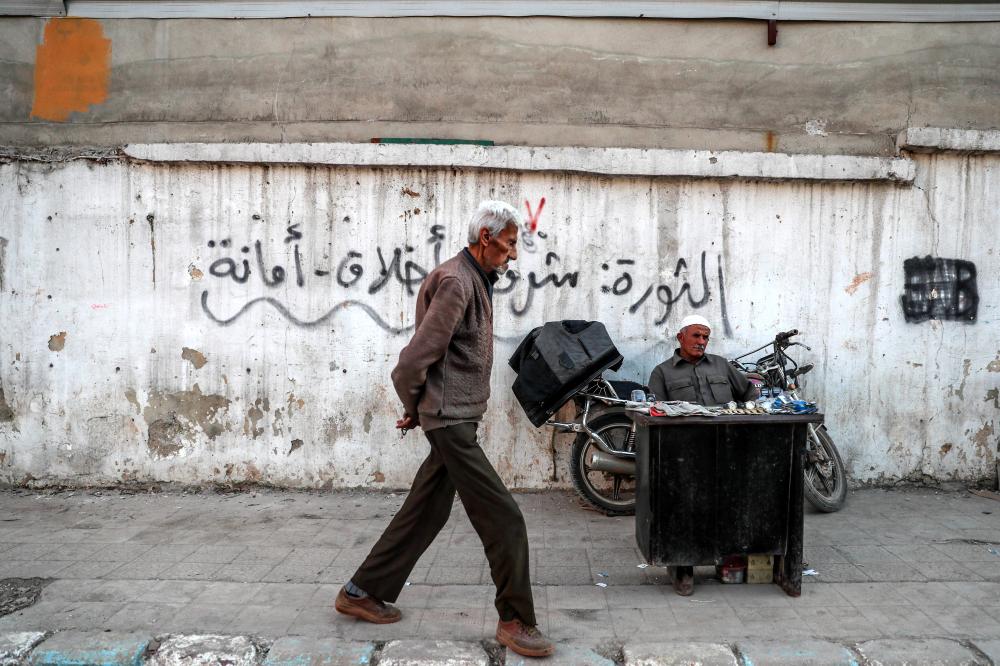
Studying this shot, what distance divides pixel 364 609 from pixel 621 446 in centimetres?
266

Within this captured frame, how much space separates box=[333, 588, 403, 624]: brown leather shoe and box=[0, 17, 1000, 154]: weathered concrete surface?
393cm

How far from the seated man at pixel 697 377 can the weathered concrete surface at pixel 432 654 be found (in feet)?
7.82

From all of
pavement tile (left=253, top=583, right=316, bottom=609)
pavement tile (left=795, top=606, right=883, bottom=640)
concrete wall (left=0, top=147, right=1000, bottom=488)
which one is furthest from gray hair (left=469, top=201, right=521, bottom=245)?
concrete wall (left=0, top=147, right=1000, bottom=488)

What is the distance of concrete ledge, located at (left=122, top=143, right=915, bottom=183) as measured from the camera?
5.92 m

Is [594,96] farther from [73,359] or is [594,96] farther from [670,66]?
[73,359]

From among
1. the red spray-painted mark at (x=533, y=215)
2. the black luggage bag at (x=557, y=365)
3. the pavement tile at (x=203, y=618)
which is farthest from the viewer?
the red spray-painted mark at (x=533, y=215)

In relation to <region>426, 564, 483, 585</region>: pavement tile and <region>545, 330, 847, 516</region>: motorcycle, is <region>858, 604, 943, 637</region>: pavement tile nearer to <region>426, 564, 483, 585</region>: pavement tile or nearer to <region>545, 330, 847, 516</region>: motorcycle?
<region>545, 330, 847, 516</region>: motorcycle

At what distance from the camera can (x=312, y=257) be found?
19.9 feet

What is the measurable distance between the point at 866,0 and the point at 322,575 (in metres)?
6.28

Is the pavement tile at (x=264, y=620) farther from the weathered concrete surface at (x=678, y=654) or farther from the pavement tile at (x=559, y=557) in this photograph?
the weathered concrete surface at (x=678, y=654)

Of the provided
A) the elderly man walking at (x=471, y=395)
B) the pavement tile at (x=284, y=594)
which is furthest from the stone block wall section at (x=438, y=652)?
the pavement tile at (x=284, y=594)

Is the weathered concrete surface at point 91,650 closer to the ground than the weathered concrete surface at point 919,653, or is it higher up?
closer to the ground

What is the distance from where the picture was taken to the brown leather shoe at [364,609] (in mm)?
3617

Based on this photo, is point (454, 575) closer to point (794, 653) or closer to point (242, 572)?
point (242, 572)
